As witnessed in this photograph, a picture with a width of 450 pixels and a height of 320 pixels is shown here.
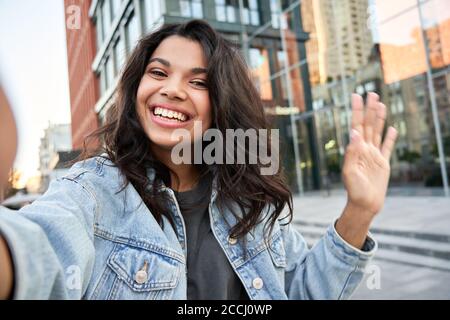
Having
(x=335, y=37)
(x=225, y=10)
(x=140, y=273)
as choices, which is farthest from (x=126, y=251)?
(x=225, y=10)

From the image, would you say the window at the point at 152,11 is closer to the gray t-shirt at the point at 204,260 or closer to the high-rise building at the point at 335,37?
the high-rise building at the point at 335,37

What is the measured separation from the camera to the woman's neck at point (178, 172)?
1050 millimetres

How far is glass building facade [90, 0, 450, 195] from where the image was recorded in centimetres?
626

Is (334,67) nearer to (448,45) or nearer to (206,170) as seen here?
(448,45)

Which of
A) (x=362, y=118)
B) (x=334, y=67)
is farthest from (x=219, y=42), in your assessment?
(x=334, y=67)

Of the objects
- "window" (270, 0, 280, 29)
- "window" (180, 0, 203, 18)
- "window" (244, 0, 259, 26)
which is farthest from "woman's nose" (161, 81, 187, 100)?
"window" (244, 0, 259, 26)

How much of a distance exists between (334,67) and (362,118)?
26.6ft

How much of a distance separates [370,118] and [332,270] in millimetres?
424

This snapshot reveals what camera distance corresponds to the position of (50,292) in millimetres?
583

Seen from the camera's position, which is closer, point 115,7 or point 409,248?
point 409,248

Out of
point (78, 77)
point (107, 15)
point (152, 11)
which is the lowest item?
point (78, 77)

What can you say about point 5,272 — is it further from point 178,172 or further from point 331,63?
point 331,63

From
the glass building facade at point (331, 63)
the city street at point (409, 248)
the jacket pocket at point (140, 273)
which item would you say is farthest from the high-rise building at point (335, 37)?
the jacket pocket at point (140, 273)

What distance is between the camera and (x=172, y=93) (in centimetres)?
97
